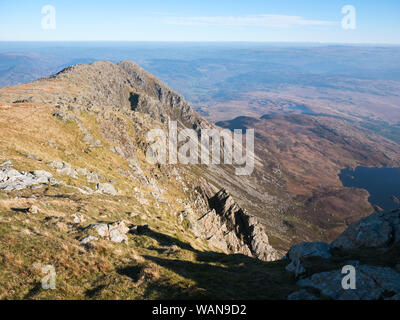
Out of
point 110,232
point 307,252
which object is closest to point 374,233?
point 307,252

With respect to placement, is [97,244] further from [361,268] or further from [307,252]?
[361,268]

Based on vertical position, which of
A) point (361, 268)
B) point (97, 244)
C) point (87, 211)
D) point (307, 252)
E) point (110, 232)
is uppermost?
point (87, 211)

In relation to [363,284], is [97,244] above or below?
above

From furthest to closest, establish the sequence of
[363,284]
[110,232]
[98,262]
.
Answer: [110,232] < [98,262] < [363,284]

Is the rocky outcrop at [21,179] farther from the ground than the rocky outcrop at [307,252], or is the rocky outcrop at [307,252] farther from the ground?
the rocky outcrop at [21,179]

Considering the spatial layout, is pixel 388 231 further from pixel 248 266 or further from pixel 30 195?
pixel 30 195

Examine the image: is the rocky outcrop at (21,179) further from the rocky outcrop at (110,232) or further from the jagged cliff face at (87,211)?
the rocky outcrop at (110,232)

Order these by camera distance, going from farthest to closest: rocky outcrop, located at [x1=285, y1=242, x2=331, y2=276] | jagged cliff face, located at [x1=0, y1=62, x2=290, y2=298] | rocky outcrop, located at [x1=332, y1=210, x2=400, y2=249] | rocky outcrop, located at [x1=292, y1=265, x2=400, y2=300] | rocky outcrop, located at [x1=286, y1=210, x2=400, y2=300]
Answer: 1. rocky outcrop, located at [x1=332, y1=210, x2=400, y2=249]
2. rocky outcrop, located at [x1=285, y1=242, x2=331, y2=276]
3. jagged cliff face, located at [x1=0, y1=62, x2=290, y2=298]
4. rocky outcrop, located at [x1=286, y1=210, x2=400, y2=300]
5. rocky outcrop, located at [x1=292, y1=265, x2=400, y2=300]

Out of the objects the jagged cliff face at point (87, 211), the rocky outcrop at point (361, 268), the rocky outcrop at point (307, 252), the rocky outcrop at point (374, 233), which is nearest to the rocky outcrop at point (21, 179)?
the jagged cliff face at point (87, 211)

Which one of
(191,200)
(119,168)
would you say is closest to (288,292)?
(119,168)

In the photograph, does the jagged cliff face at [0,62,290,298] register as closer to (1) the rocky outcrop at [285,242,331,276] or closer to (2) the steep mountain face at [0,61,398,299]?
(2) the steep mountain face at [0,61,398,299]

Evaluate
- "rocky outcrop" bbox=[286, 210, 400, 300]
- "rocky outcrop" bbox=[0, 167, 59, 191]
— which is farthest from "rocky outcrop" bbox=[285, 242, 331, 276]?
"rocky outcrop" bbox=[0, 167, 59, 191]
